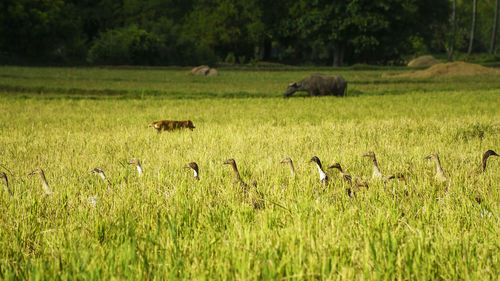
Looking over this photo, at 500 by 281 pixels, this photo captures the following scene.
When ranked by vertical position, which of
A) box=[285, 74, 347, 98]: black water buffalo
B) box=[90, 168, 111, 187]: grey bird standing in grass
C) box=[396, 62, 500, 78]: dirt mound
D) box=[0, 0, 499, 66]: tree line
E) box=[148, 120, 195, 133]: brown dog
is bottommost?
box=[148, 120, 195, 133]: brown dog

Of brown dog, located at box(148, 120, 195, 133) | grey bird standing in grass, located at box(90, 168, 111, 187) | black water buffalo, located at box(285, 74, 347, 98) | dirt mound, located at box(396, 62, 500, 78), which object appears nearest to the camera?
grey bird standing in grass, located at box(90, 168, 111, 187)

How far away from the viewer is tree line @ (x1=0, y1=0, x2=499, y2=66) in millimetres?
41406

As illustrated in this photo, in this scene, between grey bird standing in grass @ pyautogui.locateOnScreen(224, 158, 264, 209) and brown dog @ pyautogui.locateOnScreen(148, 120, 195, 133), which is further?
brown dog @ pyautogui.locateOnScreen(148, 120, 195, 133)

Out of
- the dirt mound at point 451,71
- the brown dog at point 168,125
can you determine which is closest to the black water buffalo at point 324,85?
the brown dog at point 168,125

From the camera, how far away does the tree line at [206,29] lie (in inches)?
1630

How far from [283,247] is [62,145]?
6.06m

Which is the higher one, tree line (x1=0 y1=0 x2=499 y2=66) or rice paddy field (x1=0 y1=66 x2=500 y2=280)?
tree line (x1=0 y1=0 x2=499 y2=66)

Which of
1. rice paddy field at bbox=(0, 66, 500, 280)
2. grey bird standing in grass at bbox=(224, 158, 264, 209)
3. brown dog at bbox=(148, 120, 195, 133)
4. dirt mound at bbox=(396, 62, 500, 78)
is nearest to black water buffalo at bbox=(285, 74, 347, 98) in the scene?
brown dog at bbox=(148, 120, 195, 133)

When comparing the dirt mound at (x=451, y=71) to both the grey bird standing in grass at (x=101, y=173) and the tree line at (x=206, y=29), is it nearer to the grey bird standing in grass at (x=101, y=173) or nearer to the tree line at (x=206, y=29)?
the tree line at (x=206, y=29)

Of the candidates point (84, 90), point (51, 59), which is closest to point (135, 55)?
point (51, 59)

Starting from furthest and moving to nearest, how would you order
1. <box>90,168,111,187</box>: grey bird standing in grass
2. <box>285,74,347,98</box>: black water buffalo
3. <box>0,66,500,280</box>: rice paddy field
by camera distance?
1. <box>285,74,347,98</box>: black water buffalo
2. <box>90,168,111,187</box>: grey bird standing in grass
3. <box>0,66,500,280</box>: rice paddy field

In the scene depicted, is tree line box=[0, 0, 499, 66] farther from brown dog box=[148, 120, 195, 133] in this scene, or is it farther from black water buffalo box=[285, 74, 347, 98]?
brown dog box=[148, 120, 195, 133]

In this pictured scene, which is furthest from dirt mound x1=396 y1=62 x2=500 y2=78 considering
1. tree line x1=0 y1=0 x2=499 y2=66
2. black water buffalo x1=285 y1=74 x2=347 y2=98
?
tree line x1=0 y1=0 x2=499 y2=66

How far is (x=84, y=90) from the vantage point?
Result: 19.6 meters
